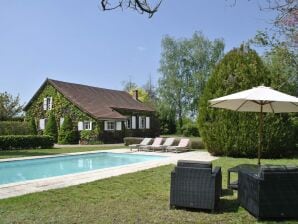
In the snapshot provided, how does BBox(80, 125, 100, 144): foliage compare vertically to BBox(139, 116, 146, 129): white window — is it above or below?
below

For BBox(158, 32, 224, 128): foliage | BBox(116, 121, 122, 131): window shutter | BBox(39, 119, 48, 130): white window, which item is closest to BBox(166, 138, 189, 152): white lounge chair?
BBox(116, 121, 122, 131): window shutter

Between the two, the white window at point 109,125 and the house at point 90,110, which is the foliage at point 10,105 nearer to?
the house at point 90,110

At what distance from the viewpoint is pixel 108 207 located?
7.29m

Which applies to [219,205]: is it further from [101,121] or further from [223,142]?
[101,121]

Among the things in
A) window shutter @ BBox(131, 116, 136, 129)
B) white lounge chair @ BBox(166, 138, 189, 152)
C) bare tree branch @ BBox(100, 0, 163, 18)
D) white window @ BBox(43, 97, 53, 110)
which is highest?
white window @ BBox(43, 97, 53, 110)

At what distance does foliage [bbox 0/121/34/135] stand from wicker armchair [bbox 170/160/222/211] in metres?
23.8

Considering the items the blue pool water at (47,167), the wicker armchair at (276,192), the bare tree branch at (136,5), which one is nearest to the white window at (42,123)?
the blue pool water at (47,167)

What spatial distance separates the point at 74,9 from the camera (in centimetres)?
535

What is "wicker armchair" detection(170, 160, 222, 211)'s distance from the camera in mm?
6832

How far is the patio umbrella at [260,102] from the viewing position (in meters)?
8.59

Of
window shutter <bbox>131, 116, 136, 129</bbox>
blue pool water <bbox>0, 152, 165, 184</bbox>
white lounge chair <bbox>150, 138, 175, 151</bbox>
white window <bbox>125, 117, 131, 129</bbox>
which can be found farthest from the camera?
window shutter <bbox>131, 116, 136, 129</bbox>

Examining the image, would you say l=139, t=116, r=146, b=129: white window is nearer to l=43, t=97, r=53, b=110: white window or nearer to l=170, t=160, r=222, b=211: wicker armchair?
l=43, t=97, r=53, b=110: white window

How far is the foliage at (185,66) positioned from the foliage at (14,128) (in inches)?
942

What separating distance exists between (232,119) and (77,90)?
74.4 ft
